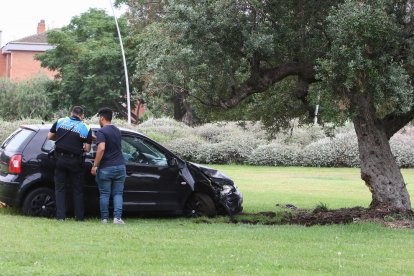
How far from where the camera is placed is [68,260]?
7477 mm

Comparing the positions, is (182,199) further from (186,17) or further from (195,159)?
(195,159)

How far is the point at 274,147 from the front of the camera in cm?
3469

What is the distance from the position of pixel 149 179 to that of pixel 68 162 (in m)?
1.59

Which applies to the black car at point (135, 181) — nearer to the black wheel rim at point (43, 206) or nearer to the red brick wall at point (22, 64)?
the black wheel rim at point (43, 206)

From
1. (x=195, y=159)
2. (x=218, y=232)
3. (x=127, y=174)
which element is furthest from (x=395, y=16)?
(x=195, y=159)

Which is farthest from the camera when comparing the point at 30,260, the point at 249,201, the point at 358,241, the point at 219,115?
the point at 249,201

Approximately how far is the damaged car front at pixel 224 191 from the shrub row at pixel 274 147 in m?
19.7

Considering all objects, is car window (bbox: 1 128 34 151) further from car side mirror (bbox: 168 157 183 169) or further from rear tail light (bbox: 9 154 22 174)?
car side mirror (bbox: 168 157 183 169)

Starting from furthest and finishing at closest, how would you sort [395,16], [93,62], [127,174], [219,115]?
[93,62] → [219,115] → [127,174] → [395,16]

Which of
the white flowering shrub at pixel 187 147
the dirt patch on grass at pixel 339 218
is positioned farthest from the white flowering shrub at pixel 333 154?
the dirt patch on grass at pixel 339 218

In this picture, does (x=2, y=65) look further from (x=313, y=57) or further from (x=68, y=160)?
(x=313, y=57)

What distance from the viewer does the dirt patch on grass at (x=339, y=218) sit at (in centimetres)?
1173

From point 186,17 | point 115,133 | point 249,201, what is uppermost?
point 186,17

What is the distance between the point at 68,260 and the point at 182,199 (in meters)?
4.97
